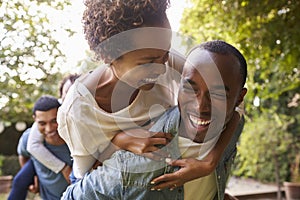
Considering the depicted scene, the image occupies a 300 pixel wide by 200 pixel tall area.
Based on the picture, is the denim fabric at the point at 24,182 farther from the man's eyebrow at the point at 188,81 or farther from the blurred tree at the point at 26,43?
the man's eyebrow at the point at 188,81

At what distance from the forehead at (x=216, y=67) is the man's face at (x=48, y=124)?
0.75 metres

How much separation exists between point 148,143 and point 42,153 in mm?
703

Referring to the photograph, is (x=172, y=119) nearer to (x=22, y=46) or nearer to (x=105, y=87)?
(x=105, y=87)

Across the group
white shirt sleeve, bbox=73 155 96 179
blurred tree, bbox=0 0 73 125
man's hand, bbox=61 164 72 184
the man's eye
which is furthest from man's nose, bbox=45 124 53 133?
the man's eye

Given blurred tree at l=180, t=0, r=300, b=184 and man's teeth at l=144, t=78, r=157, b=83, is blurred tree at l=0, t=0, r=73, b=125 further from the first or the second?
blurred tree at l=180, t=0, r=300, b=184

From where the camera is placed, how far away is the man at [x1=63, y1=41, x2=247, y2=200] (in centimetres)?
77

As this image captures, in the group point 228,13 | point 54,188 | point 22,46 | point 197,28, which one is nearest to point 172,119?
point 22,46

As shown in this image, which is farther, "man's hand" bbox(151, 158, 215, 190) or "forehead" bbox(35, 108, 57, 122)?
"forehead" bbox(35, 108, 57, 122)

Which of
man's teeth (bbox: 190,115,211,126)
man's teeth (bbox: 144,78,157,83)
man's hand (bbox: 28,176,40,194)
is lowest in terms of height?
man's hand (bbox: 28,176,40,194)

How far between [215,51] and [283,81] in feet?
4.20

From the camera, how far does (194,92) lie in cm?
77

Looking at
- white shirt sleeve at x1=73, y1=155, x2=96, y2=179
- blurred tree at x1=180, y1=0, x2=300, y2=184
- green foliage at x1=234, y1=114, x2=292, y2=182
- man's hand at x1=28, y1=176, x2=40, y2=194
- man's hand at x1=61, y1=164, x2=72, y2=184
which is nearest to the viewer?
white shirt sleeve at x1=73, y1=155, x2=96, y2=179

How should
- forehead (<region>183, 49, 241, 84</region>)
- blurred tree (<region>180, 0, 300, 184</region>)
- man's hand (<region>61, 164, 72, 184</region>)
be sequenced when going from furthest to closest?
1. blurred tree (<region>180, 0, 300, 184</region>)
2. man's hand (<region>61, 164, 72, 184</region>)
3. forehead (<region>183, 49, 241, 84</region>)

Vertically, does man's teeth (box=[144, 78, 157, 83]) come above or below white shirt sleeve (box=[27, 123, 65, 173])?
above
